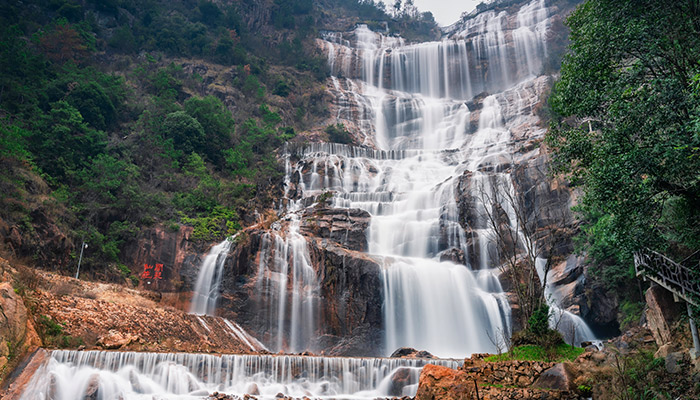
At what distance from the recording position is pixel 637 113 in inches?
453

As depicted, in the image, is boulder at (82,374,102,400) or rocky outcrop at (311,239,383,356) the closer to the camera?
boulder at (82,374,102,400)

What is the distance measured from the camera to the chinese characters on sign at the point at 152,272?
25.9 m

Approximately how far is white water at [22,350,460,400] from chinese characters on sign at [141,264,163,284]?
36.7 feet

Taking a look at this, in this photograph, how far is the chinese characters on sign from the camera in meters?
25.9

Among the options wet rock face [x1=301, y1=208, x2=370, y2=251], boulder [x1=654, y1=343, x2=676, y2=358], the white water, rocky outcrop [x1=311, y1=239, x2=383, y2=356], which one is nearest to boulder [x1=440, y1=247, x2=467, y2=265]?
rocky outcrop [x1=311, y1=239, x2=383, y2=356]

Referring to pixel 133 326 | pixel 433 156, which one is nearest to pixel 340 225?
pixel 133 326

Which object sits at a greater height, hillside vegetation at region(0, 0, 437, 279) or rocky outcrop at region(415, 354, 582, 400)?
hillside vegetation at region(0, 0, 437, 279)

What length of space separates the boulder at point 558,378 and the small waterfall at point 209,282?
1868 cm

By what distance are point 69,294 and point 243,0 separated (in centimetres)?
5796

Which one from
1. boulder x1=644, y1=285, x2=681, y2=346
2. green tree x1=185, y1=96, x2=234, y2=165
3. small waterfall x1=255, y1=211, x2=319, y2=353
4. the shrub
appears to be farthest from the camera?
the shrub

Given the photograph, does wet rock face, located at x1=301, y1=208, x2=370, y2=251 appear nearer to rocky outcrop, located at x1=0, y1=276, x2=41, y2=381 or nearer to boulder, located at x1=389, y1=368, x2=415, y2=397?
boulder, located at x1=389, y1=368, x2=415, y2=397

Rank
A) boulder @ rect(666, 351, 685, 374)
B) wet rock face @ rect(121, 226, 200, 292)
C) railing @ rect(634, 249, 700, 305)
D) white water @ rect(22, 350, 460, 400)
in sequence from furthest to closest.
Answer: wet rock face @ rect(121, 226, 200, 292), white water @ rect(22, 350, 460, 400), railing @ rect(634, 249, 700, 305), boulder @ rect(666, 351, 685, 374)

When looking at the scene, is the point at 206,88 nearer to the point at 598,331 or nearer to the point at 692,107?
the point at 598,331

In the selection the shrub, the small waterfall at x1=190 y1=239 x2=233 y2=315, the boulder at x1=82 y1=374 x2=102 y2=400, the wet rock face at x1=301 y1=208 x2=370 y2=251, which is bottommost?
the boulder at x1=82 y1=374 x2=102 y2=400
